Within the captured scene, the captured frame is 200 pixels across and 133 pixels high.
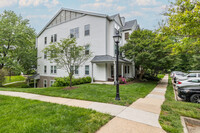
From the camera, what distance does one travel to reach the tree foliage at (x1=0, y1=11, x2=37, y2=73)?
15.8 m

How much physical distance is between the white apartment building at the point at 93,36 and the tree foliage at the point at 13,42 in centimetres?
383

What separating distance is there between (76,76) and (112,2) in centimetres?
1251

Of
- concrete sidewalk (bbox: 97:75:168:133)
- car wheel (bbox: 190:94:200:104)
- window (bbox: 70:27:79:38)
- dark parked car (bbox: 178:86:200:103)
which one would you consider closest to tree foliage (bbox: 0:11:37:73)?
window (bbox: 70:27:79:38)

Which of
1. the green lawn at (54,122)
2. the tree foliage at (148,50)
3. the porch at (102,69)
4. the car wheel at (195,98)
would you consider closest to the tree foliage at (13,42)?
the porch at (102,69)

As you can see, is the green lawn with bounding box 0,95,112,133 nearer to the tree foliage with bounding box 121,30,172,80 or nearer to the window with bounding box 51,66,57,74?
the tree foliage with bounding box 121,30,172,80

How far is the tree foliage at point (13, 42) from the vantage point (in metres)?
15.8

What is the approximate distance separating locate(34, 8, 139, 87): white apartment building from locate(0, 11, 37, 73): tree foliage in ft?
12.6

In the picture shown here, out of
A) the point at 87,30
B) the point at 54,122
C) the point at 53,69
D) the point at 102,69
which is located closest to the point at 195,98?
the point at 54,122

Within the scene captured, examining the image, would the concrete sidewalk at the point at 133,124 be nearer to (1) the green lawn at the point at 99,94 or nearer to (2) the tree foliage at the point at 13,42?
(1) the green lawn at the point at 99,94

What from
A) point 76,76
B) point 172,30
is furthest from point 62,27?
point 172,30

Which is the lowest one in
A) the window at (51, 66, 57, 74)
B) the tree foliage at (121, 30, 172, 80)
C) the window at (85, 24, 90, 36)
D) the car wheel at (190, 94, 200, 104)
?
the car wheel at (190, 94, 200, 104)

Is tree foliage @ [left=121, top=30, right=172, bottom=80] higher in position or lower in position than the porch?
higher

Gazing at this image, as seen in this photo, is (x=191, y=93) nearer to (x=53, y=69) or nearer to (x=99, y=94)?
(x=99, y=94)

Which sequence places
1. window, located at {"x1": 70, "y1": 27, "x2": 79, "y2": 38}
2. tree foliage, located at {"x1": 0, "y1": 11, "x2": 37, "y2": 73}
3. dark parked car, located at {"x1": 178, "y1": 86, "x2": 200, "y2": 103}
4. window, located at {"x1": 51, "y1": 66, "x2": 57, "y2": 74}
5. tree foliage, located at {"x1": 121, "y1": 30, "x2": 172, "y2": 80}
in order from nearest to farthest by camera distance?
dark parked car, located at {"x1": 178, "y1": 86, "x2": 200, "y2": 103}
tree foliage, located at {"x1": 121, "y1": 30, "x2": 172, "y2": 80}
tree foliage, located at {"x1": 0, "y1": 11, "x2": 37, "y2": 73}
window, located at {"x1": 70, "y1": 27, "x2": 79, "y2": 38}
window, located at {"x1": 51, "y1": 66, "x2": 57, "y2": 74}
